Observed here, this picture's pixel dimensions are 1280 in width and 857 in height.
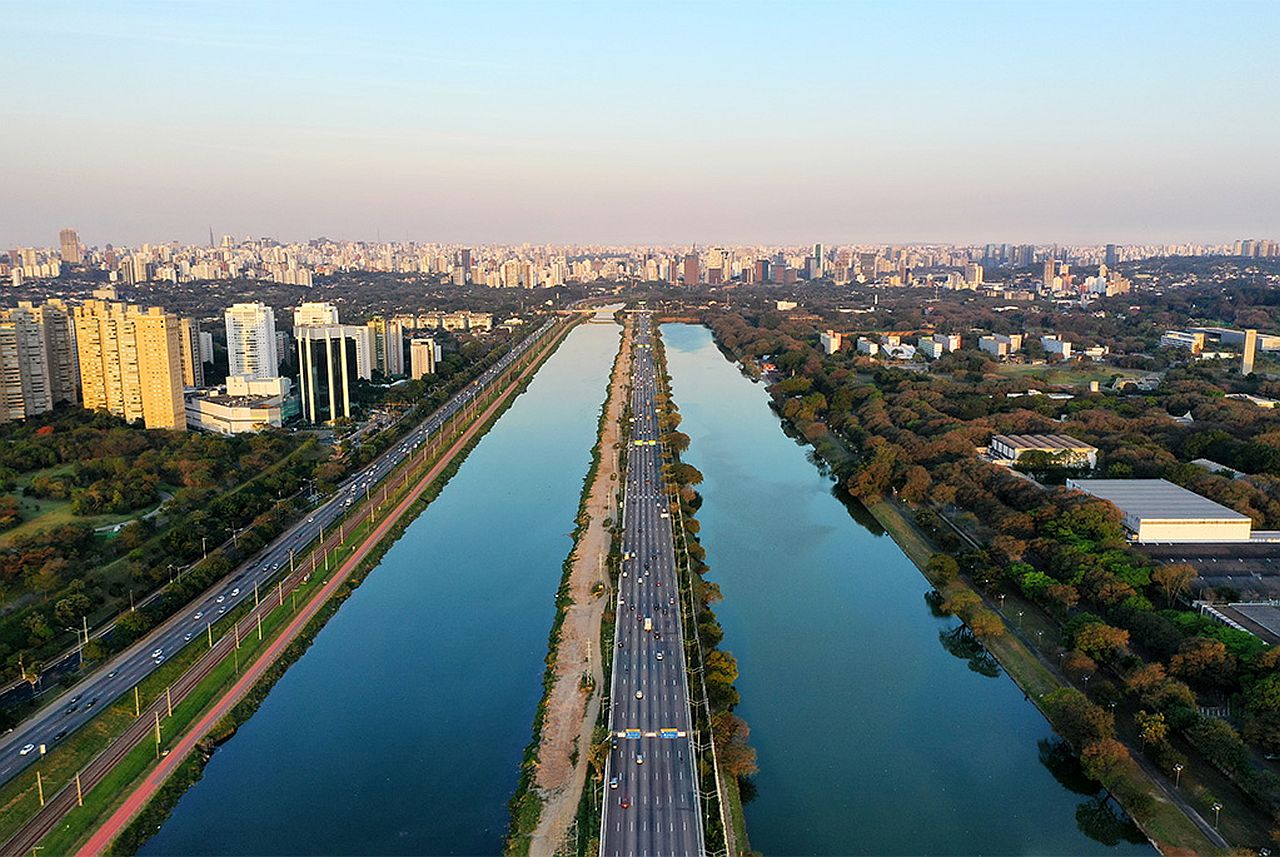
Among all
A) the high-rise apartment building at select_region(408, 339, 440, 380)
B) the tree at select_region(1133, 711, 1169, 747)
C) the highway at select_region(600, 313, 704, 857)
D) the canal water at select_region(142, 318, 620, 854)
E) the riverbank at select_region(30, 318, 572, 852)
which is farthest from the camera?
the high-rise apartment building at select_region(408, 339, 440, 380)

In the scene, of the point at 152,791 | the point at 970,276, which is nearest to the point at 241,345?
the point at 152,791

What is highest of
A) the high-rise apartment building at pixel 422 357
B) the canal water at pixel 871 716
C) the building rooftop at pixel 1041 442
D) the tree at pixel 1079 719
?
the high-rise apartment building at pixel 422 357

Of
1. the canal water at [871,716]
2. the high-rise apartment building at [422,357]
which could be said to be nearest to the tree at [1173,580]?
the canal water at [871,716]

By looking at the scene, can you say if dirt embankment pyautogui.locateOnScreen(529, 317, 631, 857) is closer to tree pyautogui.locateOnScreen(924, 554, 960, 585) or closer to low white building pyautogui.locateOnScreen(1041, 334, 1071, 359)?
tree pyautogui.locateOnScreen(924, 554, 960, 585)

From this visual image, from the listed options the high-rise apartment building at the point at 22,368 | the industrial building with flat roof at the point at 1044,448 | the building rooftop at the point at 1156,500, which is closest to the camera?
the building rooftop at the point at 1156,500

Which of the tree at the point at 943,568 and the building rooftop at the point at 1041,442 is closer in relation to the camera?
the tree at the point at 943,568

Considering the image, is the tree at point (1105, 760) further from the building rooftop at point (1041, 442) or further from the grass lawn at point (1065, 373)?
the grass lawn at point (1065, 373)

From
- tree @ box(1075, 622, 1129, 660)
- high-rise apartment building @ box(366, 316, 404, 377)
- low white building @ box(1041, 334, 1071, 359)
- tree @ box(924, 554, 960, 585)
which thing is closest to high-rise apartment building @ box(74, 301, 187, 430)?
high-rise apartment building @ box(366, 316, 404, 377)
